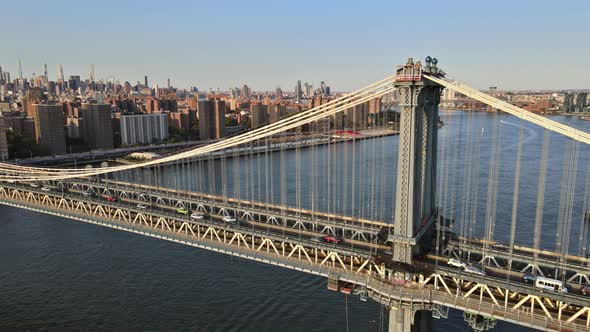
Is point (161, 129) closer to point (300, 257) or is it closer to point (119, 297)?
point (119, 297)

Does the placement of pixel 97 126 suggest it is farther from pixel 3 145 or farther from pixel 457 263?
pixel 457 263

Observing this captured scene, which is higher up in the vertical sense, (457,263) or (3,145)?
(457,263)

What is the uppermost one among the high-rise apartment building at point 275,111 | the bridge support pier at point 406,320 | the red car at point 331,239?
the high-rise apartment building at point 275,111

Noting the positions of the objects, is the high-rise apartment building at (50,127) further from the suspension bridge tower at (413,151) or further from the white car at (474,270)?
the white car at (474,270)

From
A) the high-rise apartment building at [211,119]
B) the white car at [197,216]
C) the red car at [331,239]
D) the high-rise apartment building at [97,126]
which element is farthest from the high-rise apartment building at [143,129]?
the red car at [331,239]

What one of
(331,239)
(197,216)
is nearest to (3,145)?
(197,216)

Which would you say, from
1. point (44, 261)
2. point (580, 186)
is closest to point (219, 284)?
point (44, 261)

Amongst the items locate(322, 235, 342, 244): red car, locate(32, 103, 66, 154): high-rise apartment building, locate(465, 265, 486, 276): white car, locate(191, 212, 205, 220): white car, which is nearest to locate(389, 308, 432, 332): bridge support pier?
locate(465, 265, 486, 276): white car
